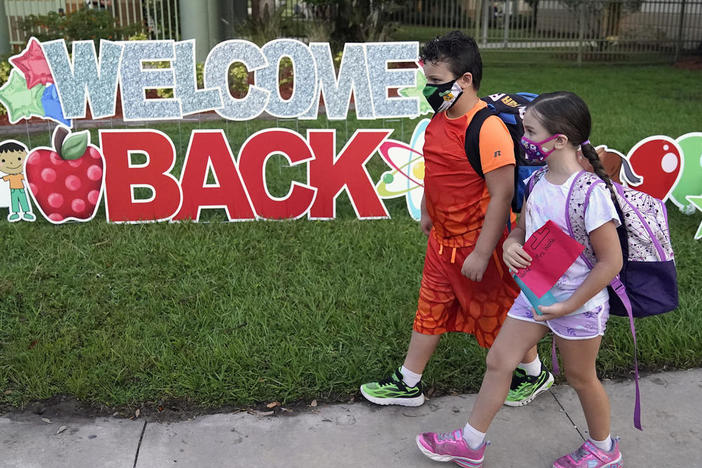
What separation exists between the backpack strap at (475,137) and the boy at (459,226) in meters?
0.02

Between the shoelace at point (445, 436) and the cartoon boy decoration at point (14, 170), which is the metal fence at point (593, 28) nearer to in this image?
the cartoon boy decoration at point (14, 170)

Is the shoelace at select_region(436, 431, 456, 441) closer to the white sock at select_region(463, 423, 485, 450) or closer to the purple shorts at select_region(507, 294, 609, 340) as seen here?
the white sock at select_region(463, 423, 485, 450)

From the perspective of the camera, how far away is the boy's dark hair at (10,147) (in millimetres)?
5578

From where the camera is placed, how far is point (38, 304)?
425 centimetres

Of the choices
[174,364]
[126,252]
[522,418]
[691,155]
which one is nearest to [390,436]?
[522,418]

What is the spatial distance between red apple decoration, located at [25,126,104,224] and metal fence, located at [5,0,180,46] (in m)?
7.73

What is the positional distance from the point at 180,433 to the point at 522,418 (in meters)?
1.45

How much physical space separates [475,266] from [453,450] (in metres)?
0.69

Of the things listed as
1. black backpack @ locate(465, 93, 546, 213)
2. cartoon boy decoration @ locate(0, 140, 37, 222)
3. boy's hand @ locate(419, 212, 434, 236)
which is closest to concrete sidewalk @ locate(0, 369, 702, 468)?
boy's hand @ locate(419, 212, 434, 236)

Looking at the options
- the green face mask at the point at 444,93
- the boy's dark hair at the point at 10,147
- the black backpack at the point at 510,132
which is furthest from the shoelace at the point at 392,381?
the boy's dark hair at the point at 10,147

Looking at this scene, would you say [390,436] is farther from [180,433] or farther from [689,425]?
[689,425]

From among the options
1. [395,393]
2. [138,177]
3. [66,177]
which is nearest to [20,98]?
[66,177]

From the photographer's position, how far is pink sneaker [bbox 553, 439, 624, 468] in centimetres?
280

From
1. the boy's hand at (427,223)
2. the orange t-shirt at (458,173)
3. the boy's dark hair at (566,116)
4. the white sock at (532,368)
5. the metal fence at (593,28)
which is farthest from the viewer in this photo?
the metal fence at (593,28)
